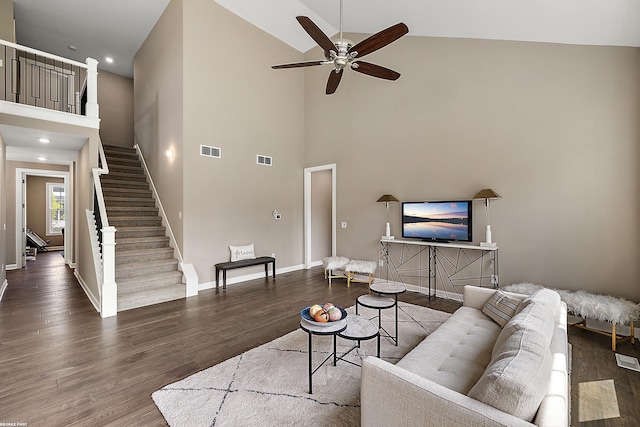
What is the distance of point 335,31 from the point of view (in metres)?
5.97

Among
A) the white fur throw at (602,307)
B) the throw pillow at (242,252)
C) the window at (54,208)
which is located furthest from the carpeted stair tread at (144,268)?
the window at (54,208)

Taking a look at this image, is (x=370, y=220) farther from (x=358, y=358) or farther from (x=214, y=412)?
(x=214, y=412)

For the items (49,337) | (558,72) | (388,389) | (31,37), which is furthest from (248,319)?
(31,37)

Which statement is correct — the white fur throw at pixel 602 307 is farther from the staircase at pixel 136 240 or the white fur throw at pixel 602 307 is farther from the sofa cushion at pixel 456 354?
the staircase at pixel 136 240

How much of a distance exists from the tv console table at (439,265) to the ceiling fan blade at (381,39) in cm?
304

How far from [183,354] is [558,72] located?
5566 mm

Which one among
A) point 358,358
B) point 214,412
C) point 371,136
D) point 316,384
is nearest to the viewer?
point 214,412

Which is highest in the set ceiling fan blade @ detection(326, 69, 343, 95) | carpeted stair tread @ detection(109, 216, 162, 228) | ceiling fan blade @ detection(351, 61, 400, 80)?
ceiling fan blade @ detection(326, 69, 343, 95)

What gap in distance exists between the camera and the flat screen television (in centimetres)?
454

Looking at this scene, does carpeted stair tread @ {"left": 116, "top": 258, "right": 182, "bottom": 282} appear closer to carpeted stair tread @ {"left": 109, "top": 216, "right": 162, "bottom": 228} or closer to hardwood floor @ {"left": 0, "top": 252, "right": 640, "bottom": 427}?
hardwood floor @ {"left": 0, "top": 252, "right": 640, "bottom": 427}

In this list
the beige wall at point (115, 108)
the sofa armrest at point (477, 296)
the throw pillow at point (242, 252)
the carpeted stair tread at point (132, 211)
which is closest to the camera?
the sofa armrest at point (477, 296)

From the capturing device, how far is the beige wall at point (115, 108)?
8.14m

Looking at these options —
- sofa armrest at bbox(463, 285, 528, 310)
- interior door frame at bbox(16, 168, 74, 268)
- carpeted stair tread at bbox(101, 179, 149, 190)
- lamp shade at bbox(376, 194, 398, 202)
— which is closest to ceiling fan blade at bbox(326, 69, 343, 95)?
lamp shade at bbox(376, 194, 398, 202)

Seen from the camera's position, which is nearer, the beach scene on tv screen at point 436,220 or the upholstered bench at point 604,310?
the upholstered bench at point 604,310
